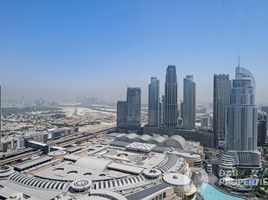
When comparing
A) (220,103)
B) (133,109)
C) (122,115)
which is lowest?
(122,115)

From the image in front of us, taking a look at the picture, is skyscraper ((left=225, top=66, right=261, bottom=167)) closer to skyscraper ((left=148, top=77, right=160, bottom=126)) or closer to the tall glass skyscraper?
the tall glass skyscraper

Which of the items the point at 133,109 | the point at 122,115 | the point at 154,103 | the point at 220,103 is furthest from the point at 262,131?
the point at 122,115

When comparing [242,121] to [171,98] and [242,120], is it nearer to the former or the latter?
[242,120]

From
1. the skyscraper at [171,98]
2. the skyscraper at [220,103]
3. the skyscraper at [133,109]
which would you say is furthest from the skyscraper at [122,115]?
the skyscraper at [220,103]

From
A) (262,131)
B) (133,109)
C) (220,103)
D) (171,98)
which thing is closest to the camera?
(262,131)

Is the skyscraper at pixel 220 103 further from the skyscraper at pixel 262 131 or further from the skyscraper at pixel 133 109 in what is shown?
the skyscraper at pixel 133 109

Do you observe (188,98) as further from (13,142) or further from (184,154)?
(13,142)

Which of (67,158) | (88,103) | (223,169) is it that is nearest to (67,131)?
(67,158)

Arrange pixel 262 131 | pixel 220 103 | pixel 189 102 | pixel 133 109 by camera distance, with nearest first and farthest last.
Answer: pixel 262 131, pixel 220 103, pixel 189 102, pixel 133 109
